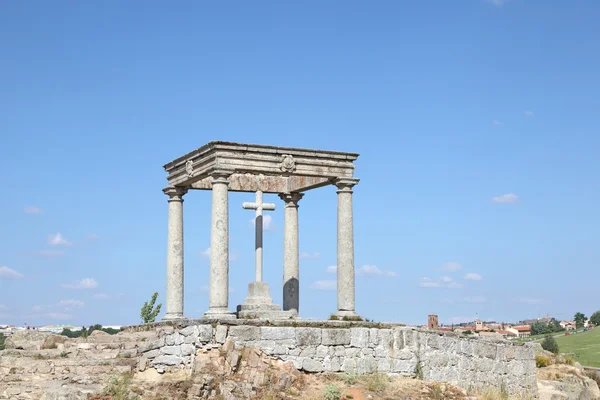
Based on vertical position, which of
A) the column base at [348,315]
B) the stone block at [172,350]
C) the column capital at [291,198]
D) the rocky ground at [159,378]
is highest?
the column capital at [291,198]

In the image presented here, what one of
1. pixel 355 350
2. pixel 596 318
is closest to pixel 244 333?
pixel 355 350

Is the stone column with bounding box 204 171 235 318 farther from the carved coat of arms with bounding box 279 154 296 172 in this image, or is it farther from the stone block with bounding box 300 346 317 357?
the stone block with bounding box 300 346 317 357

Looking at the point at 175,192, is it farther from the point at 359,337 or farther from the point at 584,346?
the point at 584,346

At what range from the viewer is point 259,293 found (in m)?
28.3

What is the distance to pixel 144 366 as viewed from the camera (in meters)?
22.5

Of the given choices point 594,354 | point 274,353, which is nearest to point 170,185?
point 274,353

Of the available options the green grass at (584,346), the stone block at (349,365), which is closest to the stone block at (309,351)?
the stone block at (349,365)

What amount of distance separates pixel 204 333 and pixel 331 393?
3645 millimetres

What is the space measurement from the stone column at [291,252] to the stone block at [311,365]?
24.0ft

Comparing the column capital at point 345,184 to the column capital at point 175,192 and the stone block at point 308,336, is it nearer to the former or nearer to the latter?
the column capital at point 175,192

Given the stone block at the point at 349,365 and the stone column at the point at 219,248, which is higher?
the stone column at the point at 219,248

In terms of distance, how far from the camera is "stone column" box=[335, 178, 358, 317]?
28.1m

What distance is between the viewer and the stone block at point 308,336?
77.6 feet

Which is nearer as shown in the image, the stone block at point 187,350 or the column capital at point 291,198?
the stone block at point 187,350
